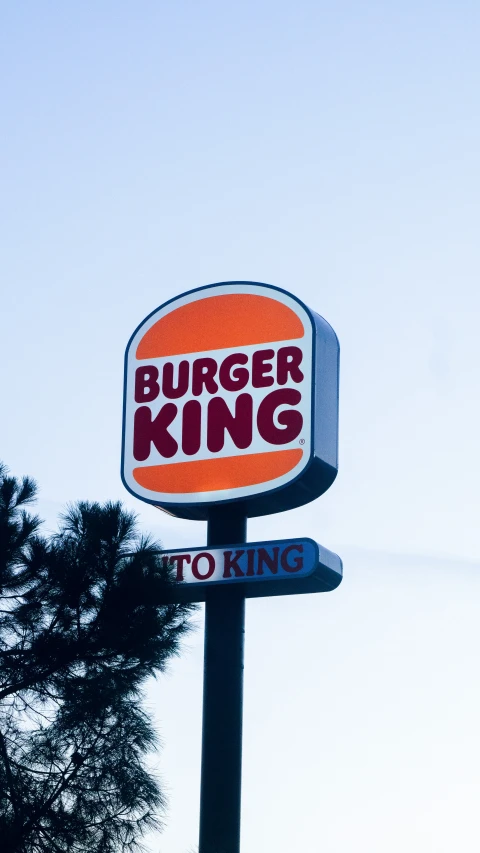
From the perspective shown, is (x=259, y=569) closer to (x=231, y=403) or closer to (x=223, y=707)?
(x=223, y=707)

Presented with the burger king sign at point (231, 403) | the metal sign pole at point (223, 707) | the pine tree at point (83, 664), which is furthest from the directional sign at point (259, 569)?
the pine tree at point (83, 664)

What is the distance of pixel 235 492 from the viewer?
54.2ft

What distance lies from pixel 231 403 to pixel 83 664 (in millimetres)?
5913

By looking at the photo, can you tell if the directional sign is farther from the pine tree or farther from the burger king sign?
the pine tree

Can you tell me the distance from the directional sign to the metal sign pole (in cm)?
18

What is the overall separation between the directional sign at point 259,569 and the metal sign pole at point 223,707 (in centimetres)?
18

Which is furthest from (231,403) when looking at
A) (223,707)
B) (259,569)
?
(223,707)

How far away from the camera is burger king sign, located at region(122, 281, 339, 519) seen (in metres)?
16.4

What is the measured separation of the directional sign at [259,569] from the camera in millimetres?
15641

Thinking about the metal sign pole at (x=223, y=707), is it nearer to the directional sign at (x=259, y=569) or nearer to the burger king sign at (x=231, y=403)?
the directional sign at (x=259, y=569)

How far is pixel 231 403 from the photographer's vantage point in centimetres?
1695

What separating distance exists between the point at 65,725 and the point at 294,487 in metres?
5.45

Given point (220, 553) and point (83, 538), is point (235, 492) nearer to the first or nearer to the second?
point (220, 553)

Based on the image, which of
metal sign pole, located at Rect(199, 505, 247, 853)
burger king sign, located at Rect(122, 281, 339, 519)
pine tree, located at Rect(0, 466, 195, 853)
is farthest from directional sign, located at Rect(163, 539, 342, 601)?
pine tree, located at Rect(0, 466, 195, 853)
